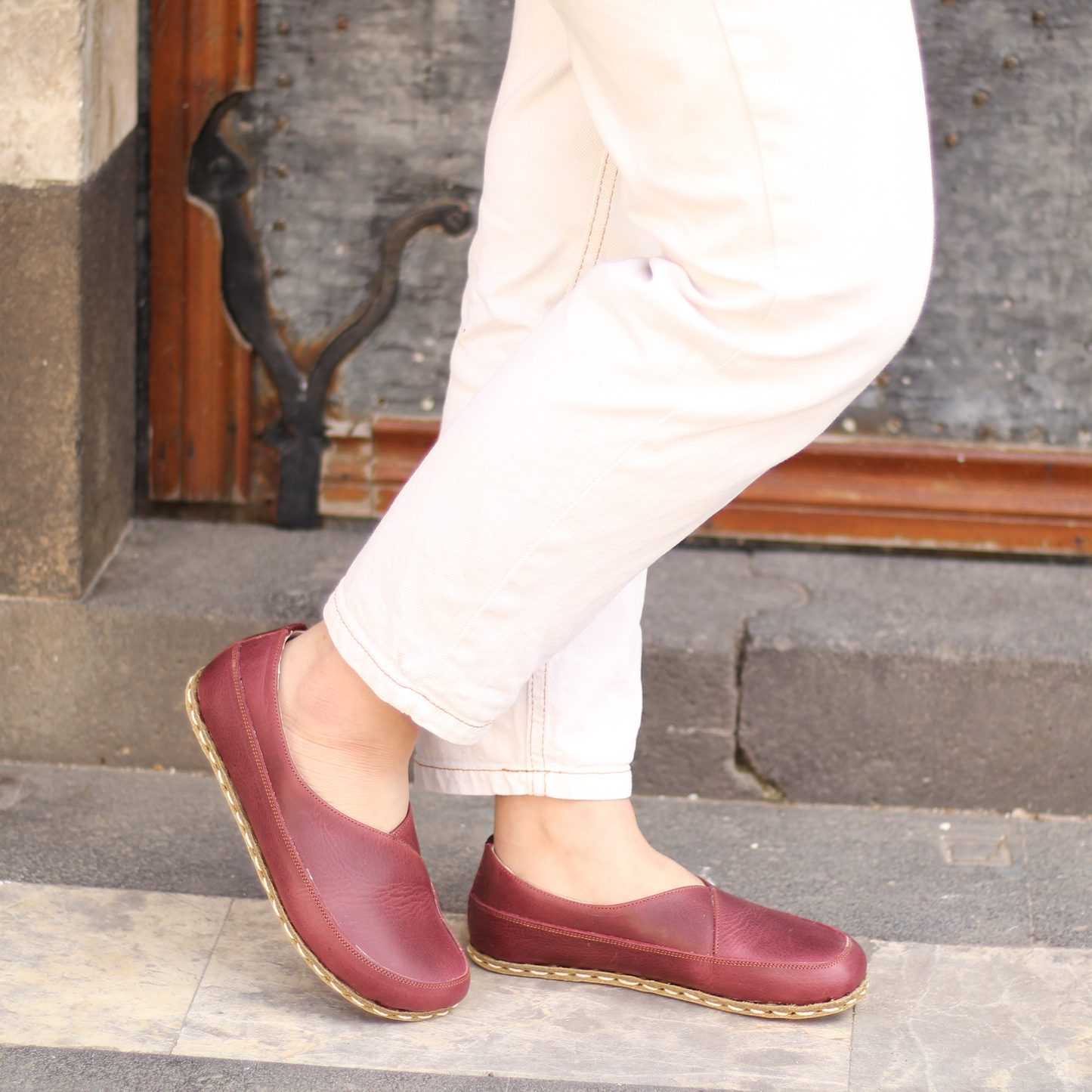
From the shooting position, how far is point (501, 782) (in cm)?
141

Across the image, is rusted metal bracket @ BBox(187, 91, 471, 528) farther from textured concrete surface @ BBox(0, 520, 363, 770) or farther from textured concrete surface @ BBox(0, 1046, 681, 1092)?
textured concrete surface @ BBox(0, 1046, 681, 1092)

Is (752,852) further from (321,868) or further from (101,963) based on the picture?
(101,963)

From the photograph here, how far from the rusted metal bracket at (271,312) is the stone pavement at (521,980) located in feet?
1.70

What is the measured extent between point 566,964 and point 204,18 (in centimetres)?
137

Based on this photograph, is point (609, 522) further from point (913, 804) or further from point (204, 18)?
point (204, 18)

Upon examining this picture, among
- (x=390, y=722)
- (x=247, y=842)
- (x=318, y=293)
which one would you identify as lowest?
(x=247, y=842)

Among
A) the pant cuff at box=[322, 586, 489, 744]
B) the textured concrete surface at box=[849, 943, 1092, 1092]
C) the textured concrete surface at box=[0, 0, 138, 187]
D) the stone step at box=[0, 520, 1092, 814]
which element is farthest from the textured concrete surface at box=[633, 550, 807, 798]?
the textured concrete surface at box=[0, 0, 138, 187]

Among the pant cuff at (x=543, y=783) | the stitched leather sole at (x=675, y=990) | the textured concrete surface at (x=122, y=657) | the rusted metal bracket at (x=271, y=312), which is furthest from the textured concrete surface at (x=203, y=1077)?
the rusted metal bracket at (x=271, y=312)

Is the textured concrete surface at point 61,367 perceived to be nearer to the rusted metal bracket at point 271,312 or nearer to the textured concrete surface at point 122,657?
the textured concrete surface at point 122,657

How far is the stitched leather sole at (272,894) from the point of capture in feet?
4.28

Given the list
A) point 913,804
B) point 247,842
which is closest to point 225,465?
point 247,842

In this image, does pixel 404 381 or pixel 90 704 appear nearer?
pixel 90 704

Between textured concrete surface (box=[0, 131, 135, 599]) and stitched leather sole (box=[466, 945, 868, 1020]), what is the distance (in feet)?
2.58

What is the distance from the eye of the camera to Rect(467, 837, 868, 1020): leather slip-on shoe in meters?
1.38
